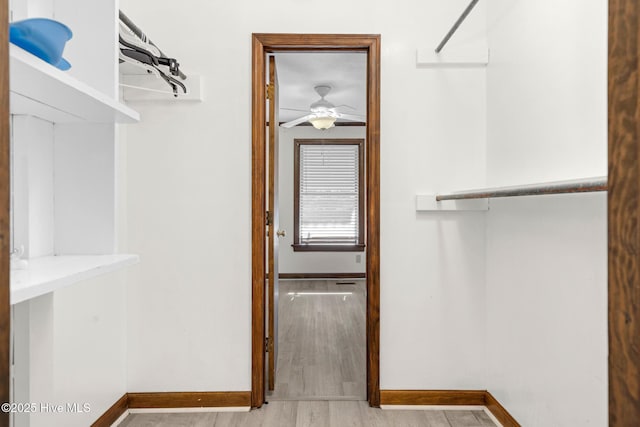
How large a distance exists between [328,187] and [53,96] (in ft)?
18.2

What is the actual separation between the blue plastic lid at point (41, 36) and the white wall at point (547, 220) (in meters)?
1.54

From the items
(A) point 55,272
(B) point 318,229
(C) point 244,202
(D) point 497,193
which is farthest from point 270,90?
(B) point 318,229

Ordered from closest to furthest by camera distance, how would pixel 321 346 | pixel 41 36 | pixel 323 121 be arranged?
pixel 41 36, pixel 321 346, pixel 323 121

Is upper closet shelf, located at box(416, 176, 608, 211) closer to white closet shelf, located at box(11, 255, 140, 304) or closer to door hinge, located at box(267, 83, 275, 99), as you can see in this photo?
door hinge, located at box(267, 83, 275, 99)

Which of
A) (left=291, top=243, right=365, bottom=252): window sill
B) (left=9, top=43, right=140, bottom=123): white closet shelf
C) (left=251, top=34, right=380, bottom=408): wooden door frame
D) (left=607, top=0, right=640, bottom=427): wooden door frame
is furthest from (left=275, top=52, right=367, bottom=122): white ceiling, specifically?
(left=607, top=0, right=640, bottom=427): wooden door frame

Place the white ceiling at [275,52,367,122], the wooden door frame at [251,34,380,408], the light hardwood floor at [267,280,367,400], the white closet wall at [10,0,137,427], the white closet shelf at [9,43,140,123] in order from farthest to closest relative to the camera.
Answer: the white ceiling at [275,52,367,122]
the light hardwood floor at [267,280,367,400]
the wooden door frame at [251,34,380,408]
the white closet wall at [10,0,137,427]
the white closet shelf at [9,43,140,123]

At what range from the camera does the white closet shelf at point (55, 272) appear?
755 millimetres

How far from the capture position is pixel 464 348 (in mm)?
2252

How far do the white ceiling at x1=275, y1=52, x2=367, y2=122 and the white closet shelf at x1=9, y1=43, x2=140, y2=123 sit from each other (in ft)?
7.61

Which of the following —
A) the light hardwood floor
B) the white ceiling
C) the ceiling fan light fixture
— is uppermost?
the white ceiling

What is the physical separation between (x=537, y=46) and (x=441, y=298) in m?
1.32

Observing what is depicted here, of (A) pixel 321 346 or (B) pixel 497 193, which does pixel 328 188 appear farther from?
(B) pixel 497 193

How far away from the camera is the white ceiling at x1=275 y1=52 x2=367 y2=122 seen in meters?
3.76

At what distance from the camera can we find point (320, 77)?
4309 millimetres
